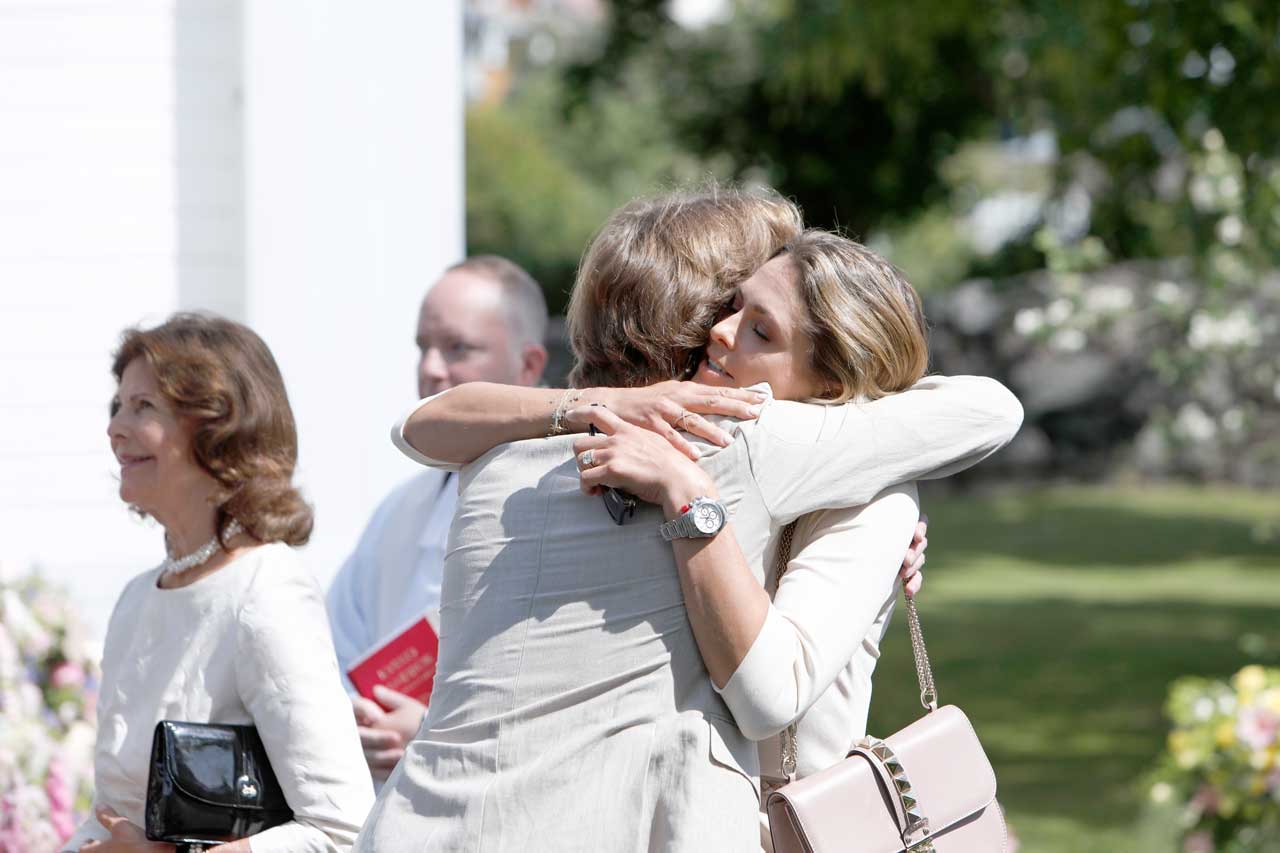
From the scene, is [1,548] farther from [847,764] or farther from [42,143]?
[847,764]

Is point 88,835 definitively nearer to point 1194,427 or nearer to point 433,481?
point 433,481

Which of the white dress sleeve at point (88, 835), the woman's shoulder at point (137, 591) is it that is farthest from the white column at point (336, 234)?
the white dress sleeve at point (88, 835)

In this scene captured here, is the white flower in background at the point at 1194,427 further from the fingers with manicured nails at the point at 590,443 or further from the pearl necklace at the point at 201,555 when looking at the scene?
the fingers with manicured nails at the point at 590,443

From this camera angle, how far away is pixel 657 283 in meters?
1.93

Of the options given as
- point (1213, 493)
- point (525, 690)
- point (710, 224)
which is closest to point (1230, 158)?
point (710, 224)

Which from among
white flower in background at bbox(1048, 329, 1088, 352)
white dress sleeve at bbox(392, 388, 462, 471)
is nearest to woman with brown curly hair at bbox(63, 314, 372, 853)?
white dress sleeve at bbox(392, 388, 462, 471)

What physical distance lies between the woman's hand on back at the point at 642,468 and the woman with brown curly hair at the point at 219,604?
2.51ft

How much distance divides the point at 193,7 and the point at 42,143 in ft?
2.17

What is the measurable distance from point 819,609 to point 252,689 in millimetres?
968

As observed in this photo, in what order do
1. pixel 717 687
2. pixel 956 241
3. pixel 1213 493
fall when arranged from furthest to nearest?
pixel 956 241 < pixel 1213 493 < pixel 717 687

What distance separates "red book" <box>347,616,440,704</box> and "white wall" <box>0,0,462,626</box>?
6.07 feet

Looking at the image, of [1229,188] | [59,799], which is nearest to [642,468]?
[59,799]

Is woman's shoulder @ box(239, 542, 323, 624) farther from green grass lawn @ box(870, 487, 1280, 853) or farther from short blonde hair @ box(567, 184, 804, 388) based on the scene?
green grass lawn @ box(870, 487, 1280, 853)

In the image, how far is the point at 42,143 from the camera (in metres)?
5.06
